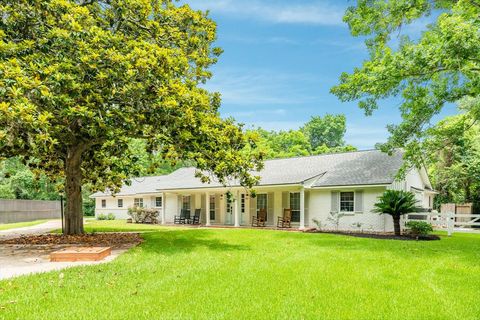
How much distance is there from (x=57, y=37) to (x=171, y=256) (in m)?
6.37

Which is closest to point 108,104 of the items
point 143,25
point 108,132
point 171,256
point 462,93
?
point 108,132

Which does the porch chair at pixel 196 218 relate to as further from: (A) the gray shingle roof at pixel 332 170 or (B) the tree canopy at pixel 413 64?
(B) the tree canopy at pixel 413 64

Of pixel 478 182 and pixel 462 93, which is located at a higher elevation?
pixel 462 93

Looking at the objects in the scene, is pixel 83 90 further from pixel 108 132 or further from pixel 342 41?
pixel 342 41

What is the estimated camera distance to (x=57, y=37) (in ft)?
32.9

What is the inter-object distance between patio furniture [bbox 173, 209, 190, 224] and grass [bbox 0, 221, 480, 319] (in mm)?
17240

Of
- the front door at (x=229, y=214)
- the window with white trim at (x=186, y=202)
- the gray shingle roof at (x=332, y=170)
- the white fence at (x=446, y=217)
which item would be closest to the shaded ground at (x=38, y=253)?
the gray shingle roof at (x=332, y=170)

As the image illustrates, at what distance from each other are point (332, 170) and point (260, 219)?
5.34m

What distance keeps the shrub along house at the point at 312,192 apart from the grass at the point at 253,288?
945cm

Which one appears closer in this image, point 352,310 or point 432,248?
point 352,310

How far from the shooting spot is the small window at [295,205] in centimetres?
2325

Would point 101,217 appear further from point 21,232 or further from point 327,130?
point 327,130

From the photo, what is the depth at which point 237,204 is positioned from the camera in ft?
79.1

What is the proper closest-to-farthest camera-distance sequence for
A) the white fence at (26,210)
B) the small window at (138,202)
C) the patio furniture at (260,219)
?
the patio furniture at (260,219)
the white fence at (26,210)
the small window at (138,202)
